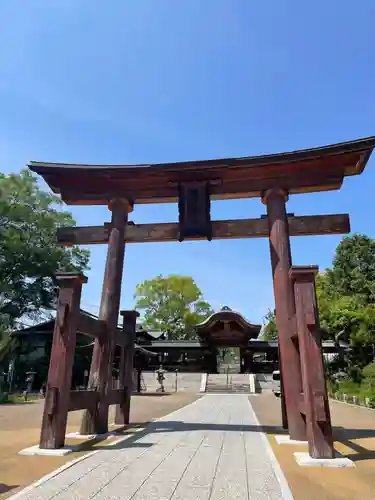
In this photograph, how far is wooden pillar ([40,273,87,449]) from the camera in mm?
5391

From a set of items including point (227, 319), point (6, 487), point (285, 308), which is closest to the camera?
point (6, 487)

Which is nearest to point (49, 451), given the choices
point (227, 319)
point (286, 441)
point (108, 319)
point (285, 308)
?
point (108, 319)

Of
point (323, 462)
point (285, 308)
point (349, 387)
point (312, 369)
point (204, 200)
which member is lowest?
point (323, 462)

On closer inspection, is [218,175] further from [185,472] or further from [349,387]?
[349,387]

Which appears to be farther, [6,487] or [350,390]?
[350,390]

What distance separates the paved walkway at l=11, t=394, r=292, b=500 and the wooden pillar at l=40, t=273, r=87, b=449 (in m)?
0.87

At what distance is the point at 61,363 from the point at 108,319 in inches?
66.7

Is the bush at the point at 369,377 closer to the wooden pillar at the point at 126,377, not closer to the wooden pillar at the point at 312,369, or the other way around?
the wooden pillar at the point at 126,377

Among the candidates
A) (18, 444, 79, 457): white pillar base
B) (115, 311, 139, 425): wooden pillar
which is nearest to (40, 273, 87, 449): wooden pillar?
(18, 444, 79, 457): white pillar base

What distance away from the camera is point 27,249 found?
26.9m

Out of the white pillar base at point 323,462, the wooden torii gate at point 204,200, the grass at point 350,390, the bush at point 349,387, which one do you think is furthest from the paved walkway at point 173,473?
the bush at point 349,387

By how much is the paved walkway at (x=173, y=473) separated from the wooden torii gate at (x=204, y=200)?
1.50m

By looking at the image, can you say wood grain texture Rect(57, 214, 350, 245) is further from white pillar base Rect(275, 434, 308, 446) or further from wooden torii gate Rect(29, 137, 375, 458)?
white pillar base Rect(275, 434, 308, 446)

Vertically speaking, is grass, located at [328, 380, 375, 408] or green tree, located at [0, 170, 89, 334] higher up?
green tree, located at [0, 170, 89, 334]
